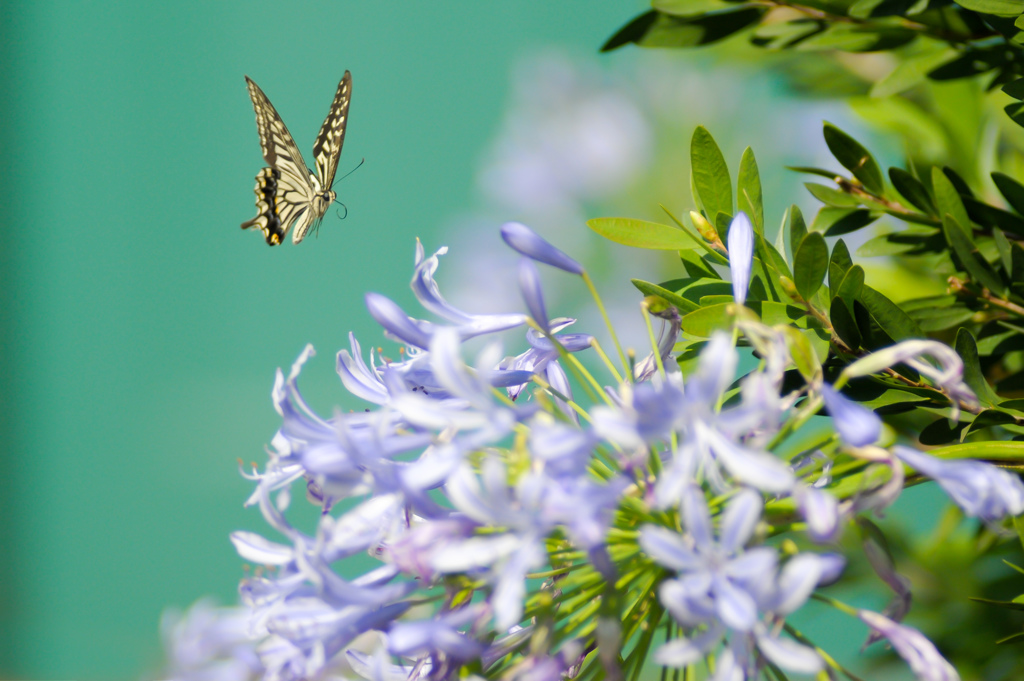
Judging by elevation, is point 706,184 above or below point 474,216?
above

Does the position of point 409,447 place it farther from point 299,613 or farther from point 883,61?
point 883,61

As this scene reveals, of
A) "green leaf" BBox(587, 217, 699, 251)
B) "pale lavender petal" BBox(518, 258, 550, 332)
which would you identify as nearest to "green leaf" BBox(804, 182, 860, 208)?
"green leaf" BBox(587, 217, 699, 251)

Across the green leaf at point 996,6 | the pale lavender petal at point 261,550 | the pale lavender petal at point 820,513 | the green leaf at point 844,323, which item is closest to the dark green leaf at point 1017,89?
the green leaf at point 996,6

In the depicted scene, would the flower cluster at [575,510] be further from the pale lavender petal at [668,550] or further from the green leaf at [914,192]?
the green leaf at [914,192]

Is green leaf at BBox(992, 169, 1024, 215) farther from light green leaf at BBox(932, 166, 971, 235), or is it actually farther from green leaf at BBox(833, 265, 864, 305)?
green leaf at BBox(833, 265, 864, 305)

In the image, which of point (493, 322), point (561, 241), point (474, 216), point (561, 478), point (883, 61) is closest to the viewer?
point (561, 478)

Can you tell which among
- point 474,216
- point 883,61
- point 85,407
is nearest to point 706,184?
point 883,61

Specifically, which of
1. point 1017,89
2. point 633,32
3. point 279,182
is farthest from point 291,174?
point 1017,89

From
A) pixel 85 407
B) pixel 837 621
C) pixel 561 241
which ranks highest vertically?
pixel 85 407
